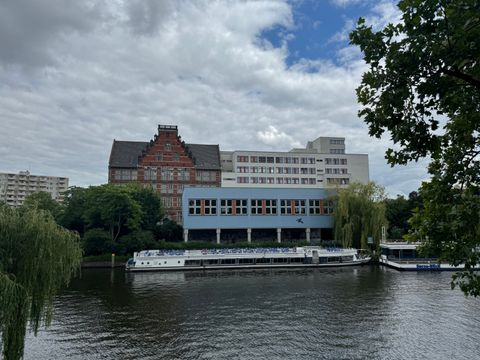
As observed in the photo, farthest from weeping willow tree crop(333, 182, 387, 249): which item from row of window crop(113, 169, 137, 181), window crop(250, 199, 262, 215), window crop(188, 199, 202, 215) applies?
row of window crop(113, 169, 137, 181)

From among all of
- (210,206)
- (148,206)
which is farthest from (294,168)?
(148,206)

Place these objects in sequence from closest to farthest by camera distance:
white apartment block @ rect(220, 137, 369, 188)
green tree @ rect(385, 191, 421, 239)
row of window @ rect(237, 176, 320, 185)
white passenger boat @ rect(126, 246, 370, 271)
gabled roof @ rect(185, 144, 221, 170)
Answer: white passenger boat @ rect(126, 246, 370, 271) → green tree @ rect(385, 191, 421, 239) → gabled roof @ rect(185, 144, 221, 170) → row of window @ rect(237, 176, 320, 185) → white apartment block @ rect(220, 137, 369, 188)

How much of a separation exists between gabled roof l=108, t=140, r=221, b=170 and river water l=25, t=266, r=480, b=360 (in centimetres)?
5035

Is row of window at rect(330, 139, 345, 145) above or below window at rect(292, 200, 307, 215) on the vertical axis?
above

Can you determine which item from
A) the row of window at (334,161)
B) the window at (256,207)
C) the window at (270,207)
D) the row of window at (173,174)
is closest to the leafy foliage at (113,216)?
the row of window at (173,174)

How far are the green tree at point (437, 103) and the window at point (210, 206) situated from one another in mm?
62220

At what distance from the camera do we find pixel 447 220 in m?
8.38

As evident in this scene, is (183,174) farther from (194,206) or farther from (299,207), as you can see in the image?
(299,207)

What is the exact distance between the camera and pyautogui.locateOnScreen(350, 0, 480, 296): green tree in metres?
7.10

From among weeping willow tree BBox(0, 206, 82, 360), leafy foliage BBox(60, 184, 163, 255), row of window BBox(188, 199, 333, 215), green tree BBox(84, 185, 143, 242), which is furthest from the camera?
row of window BBox(188, 199, 333, 215)

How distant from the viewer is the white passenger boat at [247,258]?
183 ft

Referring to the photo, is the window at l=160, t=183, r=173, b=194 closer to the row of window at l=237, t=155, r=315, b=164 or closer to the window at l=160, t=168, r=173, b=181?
the window at l=160, t=168, r=173, b=181

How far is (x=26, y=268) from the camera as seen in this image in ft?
46.1

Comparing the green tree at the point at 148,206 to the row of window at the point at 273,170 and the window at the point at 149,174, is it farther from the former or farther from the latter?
the row of window at the point at 273,170
